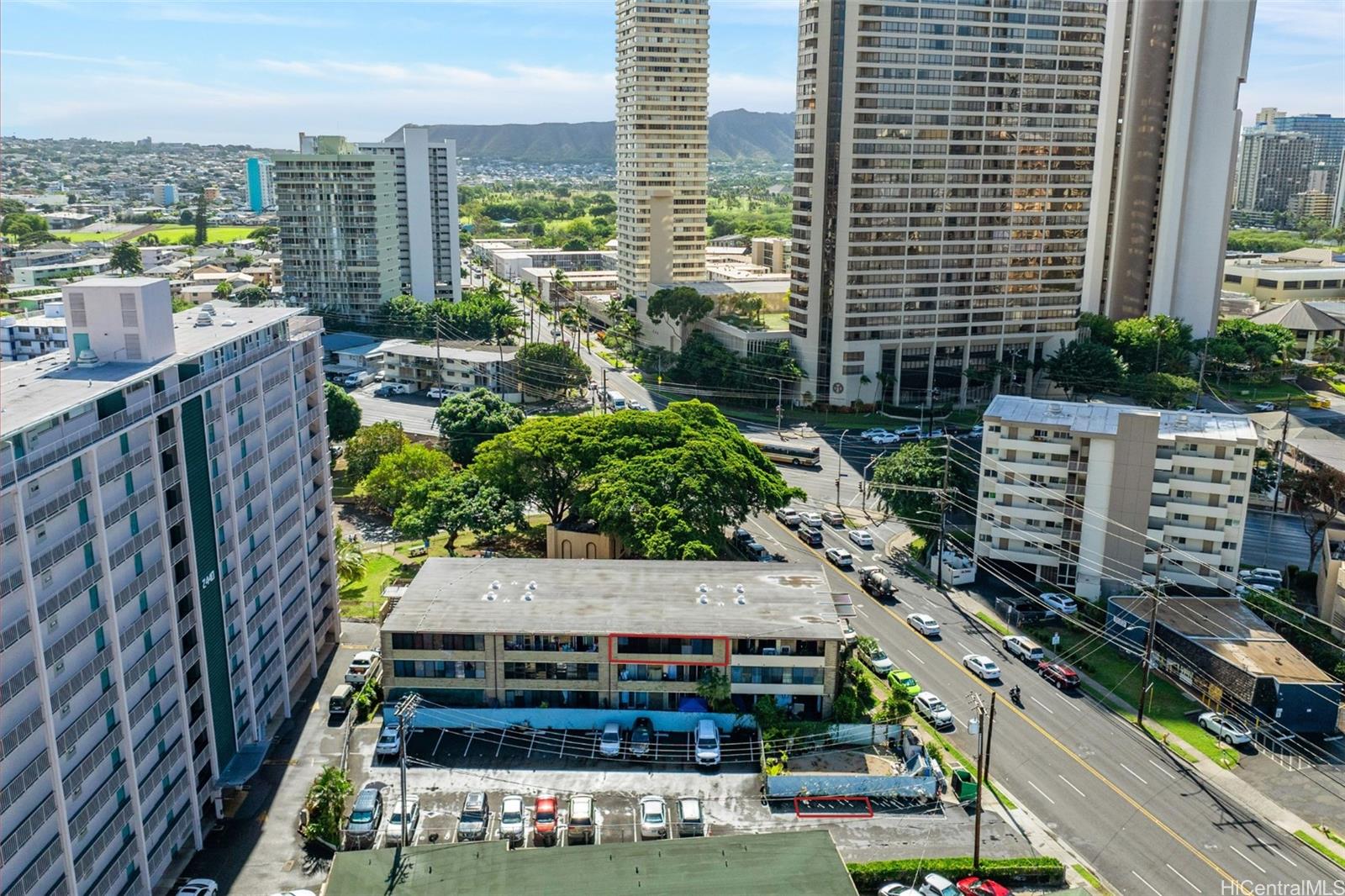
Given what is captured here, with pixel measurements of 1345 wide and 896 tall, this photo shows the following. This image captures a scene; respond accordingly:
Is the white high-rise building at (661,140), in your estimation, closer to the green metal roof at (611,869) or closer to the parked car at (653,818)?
the parked car at (653,818)

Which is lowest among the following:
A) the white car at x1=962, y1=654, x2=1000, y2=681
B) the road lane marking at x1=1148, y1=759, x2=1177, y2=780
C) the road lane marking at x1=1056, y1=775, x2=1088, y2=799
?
the road lane marking at x1=1056, y1=775, x2=1088, y2=799

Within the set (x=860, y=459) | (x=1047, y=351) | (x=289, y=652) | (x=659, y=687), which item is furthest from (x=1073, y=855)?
(x=1047, y=351)

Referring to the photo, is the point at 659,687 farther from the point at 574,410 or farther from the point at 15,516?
the point at 574,410

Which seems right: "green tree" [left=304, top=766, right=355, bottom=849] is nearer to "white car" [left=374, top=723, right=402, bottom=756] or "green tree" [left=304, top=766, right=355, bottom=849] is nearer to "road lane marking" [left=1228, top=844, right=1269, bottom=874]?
"white car" [left=374, top=723, right=402, bottom=756]

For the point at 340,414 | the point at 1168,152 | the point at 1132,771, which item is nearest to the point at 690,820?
the point at 1132,771

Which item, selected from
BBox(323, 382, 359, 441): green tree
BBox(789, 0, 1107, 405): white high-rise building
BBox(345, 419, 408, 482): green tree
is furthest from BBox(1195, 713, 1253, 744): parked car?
BBox(323, 382, 359, 441): green tree

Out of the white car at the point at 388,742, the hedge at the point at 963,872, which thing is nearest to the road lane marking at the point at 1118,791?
the hedge at the point at 963,872
